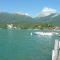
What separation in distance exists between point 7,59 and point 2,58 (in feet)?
5.70

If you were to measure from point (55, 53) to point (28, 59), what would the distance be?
51.8ft

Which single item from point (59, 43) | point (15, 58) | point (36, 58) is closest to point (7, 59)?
point (15, 58)

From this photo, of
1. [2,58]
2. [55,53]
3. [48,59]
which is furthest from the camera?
[2,58]

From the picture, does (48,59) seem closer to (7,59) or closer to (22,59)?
(22,59)

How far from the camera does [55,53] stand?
2136 centimetres

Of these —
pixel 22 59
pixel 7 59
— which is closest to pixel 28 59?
pixel 22 59

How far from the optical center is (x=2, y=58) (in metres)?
38.9

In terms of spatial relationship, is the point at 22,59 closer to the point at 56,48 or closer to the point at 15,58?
the point at 15,58

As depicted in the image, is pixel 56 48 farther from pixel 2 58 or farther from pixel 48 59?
pixel 2 58

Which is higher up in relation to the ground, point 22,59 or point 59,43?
point 59,43

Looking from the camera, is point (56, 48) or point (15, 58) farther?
point (15, 58)

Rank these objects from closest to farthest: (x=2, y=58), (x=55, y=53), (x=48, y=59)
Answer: (x=55, y=53)
(x=48, y=59)
(x=2, y=58)

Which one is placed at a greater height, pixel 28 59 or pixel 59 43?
pixel 59 43

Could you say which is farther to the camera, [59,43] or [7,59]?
[7,59]
